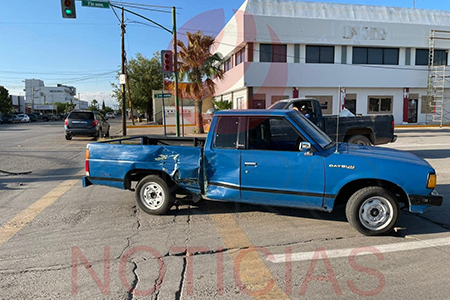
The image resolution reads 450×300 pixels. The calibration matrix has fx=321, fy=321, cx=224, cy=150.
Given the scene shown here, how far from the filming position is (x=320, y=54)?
87.1 ft

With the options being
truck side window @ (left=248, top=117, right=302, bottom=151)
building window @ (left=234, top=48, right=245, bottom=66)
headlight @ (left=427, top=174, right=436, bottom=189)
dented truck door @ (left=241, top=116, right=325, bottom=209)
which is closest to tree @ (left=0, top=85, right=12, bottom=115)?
building window @ (left=234, top=48, right=245, bottom=66)

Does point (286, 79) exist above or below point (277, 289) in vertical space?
above

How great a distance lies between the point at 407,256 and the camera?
391 cm

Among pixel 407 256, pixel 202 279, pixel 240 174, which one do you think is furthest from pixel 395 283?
pixel 240 174

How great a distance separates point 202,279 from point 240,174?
179 centimetres

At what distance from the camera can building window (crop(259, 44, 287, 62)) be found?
2555cm

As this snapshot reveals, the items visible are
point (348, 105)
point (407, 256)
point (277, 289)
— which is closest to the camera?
point (277, 289)

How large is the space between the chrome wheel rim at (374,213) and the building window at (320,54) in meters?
23.8

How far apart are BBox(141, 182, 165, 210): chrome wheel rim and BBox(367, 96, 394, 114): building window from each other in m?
27.1

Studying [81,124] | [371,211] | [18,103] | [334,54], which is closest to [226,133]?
[371,211]

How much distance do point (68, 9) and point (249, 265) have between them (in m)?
A: 13.4

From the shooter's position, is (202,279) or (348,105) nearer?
(202,279)

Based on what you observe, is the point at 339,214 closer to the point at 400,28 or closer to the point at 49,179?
the point at 49,179

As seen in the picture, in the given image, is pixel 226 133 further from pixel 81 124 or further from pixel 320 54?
pixel 320 54
